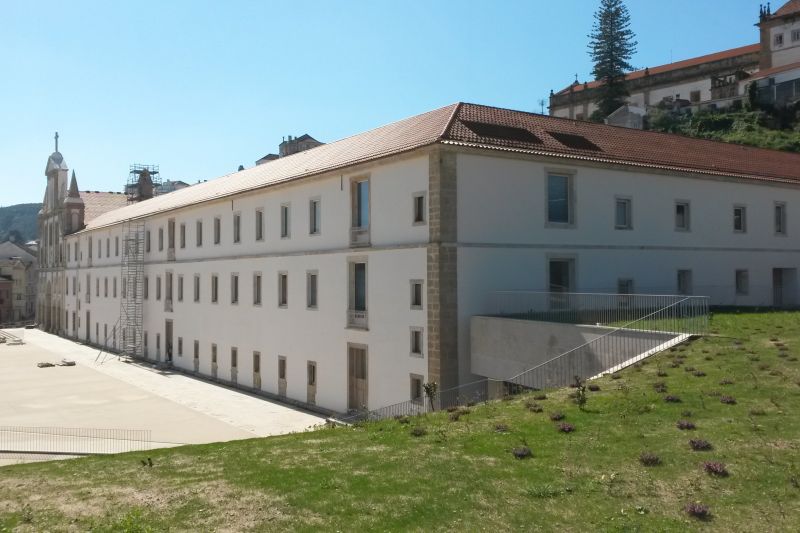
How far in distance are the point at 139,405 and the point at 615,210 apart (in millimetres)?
25137

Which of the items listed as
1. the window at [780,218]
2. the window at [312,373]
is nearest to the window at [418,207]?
the window at [312,373]

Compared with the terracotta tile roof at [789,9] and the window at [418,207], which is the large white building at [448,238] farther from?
the terracotta tile roof at [789,9]

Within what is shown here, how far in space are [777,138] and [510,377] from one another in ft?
163

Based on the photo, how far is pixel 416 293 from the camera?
2638 centimetres

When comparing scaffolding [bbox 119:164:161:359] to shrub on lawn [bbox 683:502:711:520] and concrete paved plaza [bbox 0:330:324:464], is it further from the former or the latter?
shrub on lawn [bbox 683:502:711:520]

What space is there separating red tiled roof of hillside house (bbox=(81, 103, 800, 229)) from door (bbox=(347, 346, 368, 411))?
8064mm

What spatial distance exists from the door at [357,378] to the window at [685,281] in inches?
603

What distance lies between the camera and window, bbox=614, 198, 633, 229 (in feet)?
100

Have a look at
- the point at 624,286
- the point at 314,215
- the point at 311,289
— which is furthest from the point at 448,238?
the point at 311,289

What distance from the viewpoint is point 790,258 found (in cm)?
3741

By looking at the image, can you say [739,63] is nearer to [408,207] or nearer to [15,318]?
[408,207]

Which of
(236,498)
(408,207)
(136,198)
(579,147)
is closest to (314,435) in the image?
(236,498)

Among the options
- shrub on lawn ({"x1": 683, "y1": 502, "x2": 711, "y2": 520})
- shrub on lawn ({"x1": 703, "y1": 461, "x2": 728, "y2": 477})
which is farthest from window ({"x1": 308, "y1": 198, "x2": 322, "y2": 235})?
shrub on lawn ({"x1": 683, "y1": 502, "x2": 711, "y2": 520})

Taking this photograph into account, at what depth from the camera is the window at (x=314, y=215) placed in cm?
3297
